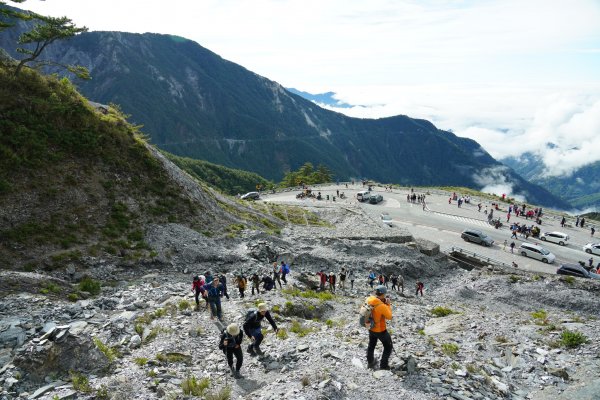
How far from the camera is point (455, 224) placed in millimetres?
57969

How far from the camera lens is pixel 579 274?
3697 cm

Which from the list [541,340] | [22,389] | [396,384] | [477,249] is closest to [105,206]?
[22,389]

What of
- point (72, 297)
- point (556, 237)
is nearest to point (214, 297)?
point (72, 297)

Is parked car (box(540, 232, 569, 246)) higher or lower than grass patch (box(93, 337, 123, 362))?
higher

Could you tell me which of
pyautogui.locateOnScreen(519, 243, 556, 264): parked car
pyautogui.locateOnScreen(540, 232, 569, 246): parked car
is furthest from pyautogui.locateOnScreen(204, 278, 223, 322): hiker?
pyautogui.locateOnScreen(540, 232, 569, 246): parked car

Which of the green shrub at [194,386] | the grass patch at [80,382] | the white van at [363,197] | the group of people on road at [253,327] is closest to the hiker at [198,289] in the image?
the group of people on road at [253,327]

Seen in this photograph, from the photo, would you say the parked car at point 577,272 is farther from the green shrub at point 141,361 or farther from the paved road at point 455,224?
the green shrub at point 141,361

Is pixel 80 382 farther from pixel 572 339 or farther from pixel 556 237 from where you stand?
pixel 556 237

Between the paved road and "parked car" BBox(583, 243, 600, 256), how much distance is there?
2.24 feet

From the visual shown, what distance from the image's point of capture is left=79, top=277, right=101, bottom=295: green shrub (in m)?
19.2

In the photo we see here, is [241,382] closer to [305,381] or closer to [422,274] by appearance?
[305,381]

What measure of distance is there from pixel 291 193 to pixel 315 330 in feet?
213

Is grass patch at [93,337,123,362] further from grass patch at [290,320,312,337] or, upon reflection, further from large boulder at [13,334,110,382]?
grass patch at [290,320,312,337]

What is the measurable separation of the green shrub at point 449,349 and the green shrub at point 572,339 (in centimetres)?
406
